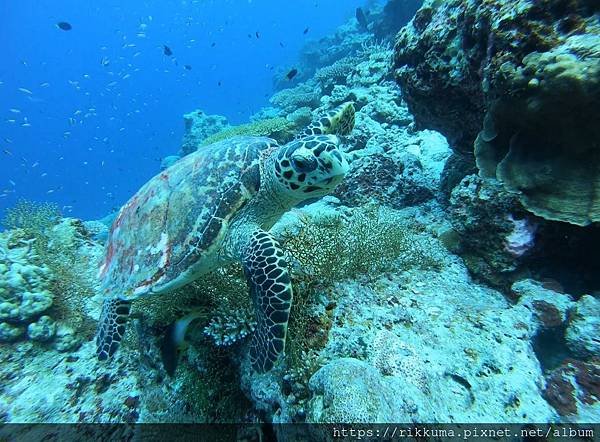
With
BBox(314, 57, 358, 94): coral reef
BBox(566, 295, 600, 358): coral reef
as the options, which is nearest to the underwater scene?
BBox(566, 295, 600, 358): coral reef

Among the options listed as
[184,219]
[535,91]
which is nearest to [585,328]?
[535,91]

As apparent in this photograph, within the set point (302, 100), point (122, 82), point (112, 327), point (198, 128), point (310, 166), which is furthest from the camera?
point (122, 82)

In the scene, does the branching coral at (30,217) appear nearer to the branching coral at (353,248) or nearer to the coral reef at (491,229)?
the branching coral at (353,248)

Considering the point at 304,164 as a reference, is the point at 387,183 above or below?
below

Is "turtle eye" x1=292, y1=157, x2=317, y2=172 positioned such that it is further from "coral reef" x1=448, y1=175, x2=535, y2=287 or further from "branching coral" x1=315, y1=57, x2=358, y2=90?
"branching coral" x1=315, y1=57, x2=358, y2=90

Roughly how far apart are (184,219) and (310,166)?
4.98 feet

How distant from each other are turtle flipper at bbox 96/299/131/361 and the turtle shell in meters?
0.15

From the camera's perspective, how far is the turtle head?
286cm

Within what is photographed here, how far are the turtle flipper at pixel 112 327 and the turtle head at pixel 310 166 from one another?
2316 mm

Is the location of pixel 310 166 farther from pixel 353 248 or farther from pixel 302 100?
pixel 302 100

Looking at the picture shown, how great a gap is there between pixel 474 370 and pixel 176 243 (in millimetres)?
3008

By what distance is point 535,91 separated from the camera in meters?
2.54

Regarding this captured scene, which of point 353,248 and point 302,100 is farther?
point 302,100

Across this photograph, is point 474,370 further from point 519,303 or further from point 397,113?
point 397,113
